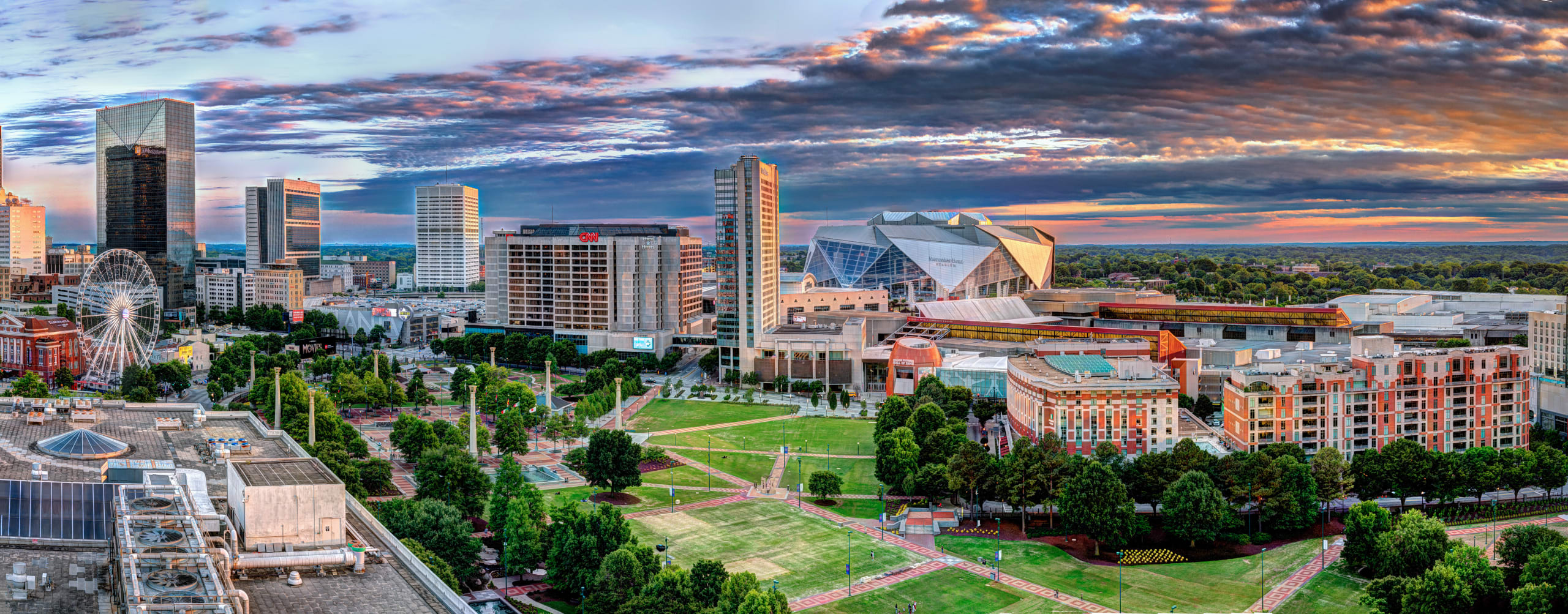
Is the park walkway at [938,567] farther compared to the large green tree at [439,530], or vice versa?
the large green tree at [439,530]

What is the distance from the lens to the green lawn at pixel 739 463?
6788cm

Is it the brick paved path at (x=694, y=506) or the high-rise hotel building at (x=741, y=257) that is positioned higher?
the high-rise hotel building at (x=741, y=257)

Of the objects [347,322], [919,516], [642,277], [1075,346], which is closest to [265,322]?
[347,322]

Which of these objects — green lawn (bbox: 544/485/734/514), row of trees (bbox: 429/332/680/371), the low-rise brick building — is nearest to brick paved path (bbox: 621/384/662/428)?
row of trees (bbox: 429/332/680/371)

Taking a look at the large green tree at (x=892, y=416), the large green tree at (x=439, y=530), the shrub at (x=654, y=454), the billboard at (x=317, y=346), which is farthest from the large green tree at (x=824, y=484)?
the billboard at (x=317, y=346)

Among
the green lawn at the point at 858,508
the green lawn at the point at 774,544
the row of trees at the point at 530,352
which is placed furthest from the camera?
the row of trees at the point at 530,352

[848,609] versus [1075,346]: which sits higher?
[1075,346]

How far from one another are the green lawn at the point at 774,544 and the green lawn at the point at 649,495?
6.59 feet

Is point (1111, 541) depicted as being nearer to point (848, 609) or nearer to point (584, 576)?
point (848, 609)

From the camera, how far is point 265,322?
523ft

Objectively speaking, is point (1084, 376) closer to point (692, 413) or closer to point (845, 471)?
point (845, 471)

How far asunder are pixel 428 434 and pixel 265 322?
10416 cm

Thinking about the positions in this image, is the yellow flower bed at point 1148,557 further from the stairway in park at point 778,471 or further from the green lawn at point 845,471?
the stairway in park at point 778,471

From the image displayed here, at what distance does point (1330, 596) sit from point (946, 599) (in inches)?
582
